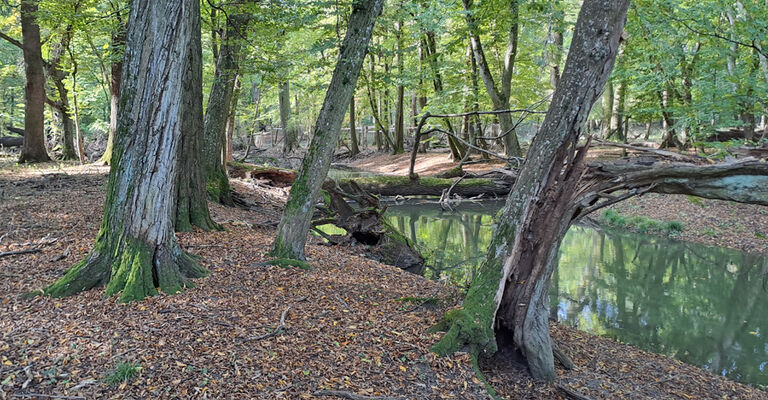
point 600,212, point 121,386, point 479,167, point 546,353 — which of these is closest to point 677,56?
point 600,212

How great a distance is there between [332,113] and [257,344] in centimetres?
300

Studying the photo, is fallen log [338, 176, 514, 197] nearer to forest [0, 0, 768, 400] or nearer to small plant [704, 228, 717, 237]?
small plant [704, 228, 717, 237]

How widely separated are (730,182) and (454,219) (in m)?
10.9

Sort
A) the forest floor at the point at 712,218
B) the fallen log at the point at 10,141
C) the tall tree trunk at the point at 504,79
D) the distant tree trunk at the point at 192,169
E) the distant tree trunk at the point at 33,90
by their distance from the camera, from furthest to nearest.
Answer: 1. the fallen log at the point at 10,141
2. the tall tree trunk at the point at 504,79
3. the distant tree trunk at the point at 33,90
4. the forest floor at the point at 712,218
5. the distant tree trunk at the point at 192,169

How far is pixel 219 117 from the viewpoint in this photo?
10891mm

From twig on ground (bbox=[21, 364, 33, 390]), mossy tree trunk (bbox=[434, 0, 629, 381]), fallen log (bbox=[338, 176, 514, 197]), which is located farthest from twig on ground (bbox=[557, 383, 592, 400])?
fallen log (bbox=[338, 176, 514, 197])

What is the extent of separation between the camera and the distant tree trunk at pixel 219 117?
1035cm

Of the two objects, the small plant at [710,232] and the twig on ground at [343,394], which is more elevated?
the twig on ground at [343,394]

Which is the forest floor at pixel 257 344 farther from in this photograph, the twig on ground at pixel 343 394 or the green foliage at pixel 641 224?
the green foliage at pixel 641 224

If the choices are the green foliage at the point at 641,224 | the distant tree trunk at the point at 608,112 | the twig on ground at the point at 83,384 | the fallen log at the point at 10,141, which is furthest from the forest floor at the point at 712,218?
the fallen log at the point at 10,141

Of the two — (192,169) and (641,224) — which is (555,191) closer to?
(192,169)

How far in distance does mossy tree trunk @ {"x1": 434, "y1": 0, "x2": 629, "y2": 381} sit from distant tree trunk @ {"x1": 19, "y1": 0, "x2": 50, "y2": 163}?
50.4ft

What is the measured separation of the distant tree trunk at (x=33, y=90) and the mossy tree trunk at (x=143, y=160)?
12654mm

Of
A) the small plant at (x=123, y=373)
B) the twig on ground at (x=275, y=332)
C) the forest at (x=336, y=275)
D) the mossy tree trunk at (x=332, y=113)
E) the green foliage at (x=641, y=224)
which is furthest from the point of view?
the green foliage at (x=641, y=224)
